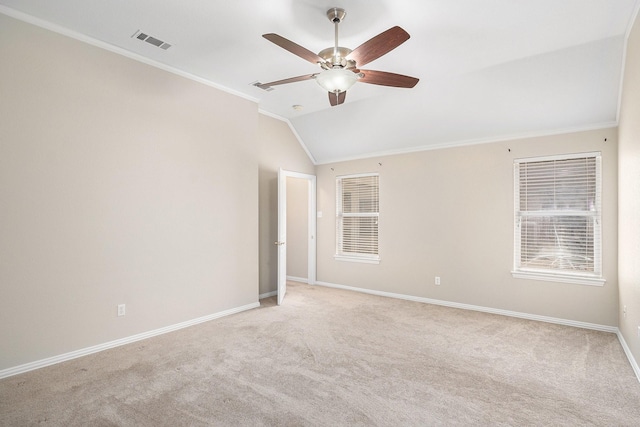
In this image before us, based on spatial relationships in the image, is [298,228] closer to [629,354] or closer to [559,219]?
[559,219]

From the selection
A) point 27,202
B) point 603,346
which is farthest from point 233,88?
point 603,346

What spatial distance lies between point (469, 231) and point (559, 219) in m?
1.07

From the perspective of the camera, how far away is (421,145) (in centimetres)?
521

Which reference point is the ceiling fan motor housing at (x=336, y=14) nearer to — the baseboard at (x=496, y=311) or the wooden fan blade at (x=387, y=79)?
the wooden fan blade at (x=387, y=79)

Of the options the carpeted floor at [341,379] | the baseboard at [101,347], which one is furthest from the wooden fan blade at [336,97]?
the baseboard at [101,347]

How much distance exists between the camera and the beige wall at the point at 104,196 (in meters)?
2.77

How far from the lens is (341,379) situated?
8.86ft

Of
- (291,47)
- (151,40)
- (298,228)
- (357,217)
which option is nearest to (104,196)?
(151,40)

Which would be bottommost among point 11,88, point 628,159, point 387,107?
point 628,159

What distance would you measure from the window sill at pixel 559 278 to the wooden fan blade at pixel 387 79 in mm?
3054

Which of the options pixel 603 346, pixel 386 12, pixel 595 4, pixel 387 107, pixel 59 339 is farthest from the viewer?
pixel 387 107

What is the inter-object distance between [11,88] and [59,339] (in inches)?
86.3

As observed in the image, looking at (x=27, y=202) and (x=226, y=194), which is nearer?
(x=27, y=202)

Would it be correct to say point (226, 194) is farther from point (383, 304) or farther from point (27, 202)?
point (383, 304)
